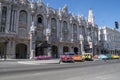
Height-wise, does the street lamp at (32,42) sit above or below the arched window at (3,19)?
below

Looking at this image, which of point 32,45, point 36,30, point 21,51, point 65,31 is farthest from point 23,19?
point 65,31

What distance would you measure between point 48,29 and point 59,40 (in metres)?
5.78

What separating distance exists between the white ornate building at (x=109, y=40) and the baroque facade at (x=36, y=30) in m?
14.1

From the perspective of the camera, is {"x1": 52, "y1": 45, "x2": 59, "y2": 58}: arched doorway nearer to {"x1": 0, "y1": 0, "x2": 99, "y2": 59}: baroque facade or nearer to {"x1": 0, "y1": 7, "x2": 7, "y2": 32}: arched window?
{"x1": 0, "y1": 0, "x2": 99, "y2": 59}: baroque facade

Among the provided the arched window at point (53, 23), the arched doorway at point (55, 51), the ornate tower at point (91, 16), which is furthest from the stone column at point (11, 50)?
the ornate tower at point (91, 16)

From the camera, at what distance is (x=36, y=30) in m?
47.4

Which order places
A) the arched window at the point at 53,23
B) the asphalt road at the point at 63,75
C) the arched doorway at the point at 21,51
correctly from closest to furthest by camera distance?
the asphalt road at the point at 63,75
the arched doorway at the point at 21,51
the arched window at the point at 53,23

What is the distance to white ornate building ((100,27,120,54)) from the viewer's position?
241 feet

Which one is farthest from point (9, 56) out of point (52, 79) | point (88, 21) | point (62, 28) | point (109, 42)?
point (109, 42)

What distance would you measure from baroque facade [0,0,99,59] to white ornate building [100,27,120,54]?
14.1 metres

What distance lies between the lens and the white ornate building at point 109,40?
73562 mm

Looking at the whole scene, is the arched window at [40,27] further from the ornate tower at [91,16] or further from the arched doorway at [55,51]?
the ornate tower at [91,16]

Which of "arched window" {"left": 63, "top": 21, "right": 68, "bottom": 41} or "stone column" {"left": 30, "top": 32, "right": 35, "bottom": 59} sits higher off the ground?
"arched window" {"left": 63, "top": 21, "right": 68, "bottom": 41}

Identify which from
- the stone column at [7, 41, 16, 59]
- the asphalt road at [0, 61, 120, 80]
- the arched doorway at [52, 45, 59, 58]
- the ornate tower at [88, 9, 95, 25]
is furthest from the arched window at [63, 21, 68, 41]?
the asphalt road at [0, 61, 120, 80]
